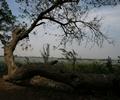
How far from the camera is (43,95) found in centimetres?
1318

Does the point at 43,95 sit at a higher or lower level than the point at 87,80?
lower

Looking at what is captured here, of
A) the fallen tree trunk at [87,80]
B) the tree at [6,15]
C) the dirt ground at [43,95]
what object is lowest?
the dirt ground at [43,95]

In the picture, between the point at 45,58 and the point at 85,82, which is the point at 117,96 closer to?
the point at 85,82

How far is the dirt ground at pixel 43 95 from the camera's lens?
12.6 meters

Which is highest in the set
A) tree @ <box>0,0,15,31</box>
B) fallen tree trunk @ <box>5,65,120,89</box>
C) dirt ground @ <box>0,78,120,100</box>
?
tree @ <box>0,0,15,31</box>

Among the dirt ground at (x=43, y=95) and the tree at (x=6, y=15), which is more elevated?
the tree at (x=6, y=15)

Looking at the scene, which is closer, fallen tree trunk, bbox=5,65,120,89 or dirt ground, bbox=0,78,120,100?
dirt ground, bbox=0,78,120,100

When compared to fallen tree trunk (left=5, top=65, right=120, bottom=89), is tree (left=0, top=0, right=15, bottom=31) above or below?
above

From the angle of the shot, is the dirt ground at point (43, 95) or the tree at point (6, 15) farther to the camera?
the tree at point (6, 15)

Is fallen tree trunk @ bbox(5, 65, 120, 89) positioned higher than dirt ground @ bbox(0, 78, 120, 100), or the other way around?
fallen tree trunk @ bbox(5, 65, 120, 89)

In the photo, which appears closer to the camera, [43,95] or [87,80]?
[43,95]

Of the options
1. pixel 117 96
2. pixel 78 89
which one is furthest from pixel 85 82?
pixel 117 96

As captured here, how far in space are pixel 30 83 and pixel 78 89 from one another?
3740 millimetres

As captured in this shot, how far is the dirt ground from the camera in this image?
12.6 m
